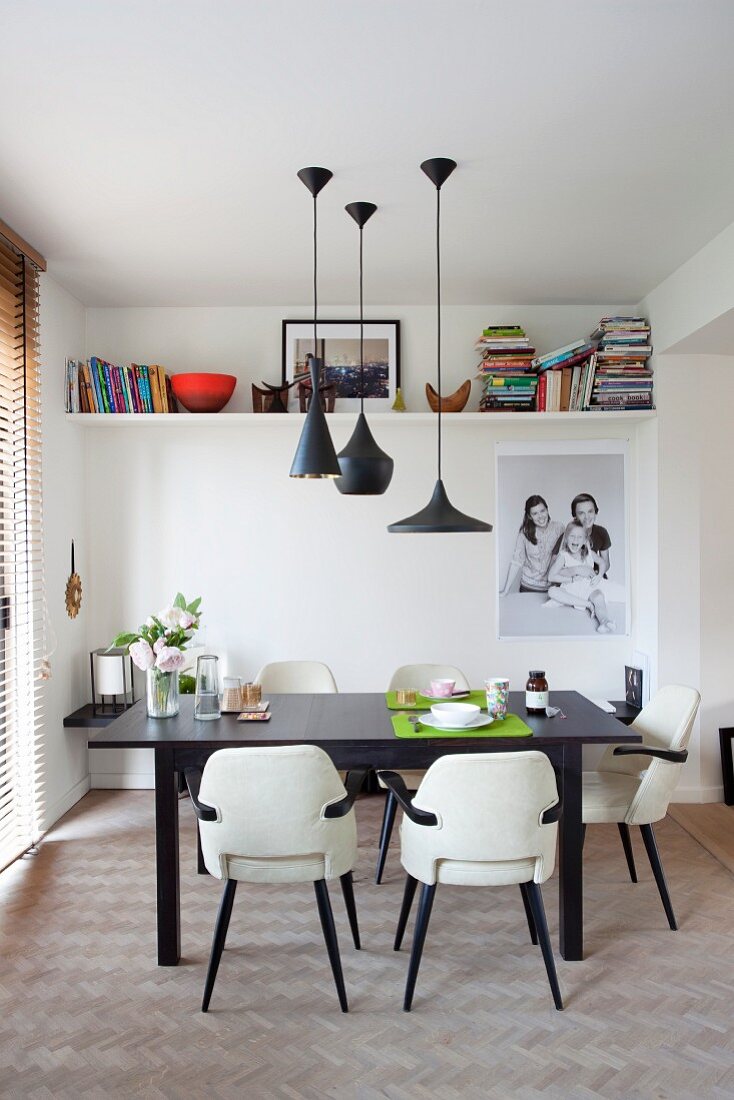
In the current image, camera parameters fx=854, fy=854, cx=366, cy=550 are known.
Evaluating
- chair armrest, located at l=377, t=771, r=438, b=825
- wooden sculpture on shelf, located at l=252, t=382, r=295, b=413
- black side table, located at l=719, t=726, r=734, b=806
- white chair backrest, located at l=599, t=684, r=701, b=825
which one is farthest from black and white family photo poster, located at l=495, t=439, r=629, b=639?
chair armrest, located at l=377, t=771, r=438, b=825

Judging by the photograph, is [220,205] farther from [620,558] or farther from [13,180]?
[620,558]

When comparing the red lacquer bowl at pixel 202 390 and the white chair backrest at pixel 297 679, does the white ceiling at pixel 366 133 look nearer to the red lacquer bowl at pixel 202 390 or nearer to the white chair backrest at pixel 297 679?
the red lacquer bowl at pixel 202 390

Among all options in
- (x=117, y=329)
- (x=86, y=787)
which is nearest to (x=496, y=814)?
(x=86, y=787)

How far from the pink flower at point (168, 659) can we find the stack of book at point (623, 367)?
2740mm

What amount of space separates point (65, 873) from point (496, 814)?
2156mm

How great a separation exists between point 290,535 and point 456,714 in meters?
2.13

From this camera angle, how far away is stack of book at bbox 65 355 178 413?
4598mm

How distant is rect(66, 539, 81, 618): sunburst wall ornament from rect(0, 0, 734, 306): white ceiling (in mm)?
1564

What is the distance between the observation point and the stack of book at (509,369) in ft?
15.5

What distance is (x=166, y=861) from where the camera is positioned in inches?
116

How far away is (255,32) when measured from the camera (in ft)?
7.35

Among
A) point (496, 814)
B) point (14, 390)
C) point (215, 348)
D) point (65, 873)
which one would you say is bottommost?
point (65, 873)

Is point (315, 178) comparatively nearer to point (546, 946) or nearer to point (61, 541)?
point (61, 541)

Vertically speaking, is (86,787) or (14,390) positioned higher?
(14,390)
